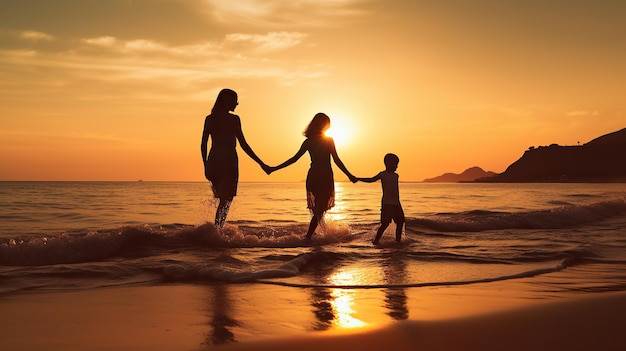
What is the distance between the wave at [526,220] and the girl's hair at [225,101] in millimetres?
6788

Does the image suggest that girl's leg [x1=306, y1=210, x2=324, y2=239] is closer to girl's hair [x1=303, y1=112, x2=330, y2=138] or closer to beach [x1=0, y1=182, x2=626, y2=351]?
beach [x1=0, y1=182, x2=626, y2=351]

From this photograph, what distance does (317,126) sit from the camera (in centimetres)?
1026

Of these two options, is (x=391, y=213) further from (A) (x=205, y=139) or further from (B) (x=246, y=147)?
(A) (x=205, y=139)

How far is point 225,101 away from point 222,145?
32.7 inches

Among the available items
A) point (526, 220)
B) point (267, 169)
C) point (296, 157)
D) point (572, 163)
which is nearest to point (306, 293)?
point (296, 157)

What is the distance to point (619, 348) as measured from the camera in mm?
3305

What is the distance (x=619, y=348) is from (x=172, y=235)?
8237mm

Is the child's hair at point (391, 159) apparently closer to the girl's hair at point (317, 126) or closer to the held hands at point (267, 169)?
the girl's hair at point (317, 126)

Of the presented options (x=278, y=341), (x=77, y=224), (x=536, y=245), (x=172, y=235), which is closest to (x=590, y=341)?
(x=278, y=341)

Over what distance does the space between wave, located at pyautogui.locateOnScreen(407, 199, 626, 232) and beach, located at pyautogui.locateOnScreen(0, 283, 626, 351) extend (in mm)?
9134

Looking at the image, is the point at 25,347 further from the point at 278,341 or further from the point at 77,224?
the point at 77,224

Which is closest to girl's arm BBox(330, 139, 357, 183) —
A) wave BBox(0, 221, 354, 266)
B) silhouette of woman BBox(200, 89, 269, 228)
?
wave BBox(0, 221, 354, 266)

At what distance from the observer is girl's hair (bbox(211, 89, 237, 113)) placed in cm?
956

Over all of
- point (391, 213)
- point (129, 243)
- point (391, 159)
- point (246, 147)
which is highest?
point (246, 147)
